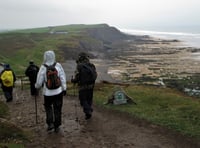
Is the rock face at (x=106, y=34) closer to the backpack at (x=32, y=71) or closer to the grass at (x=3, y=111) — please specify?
the backpack at (x=32, y=71)

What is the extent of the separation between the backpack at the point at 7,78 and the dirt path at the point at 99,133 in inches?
107

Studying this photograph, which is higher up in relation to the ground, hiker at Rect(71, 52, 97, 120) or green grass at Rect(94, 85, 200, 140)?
hiker at Rect(71, 52, 97, 120)

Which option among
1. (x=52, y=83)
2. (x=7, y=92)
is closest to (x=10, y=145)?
(x=52, y=83)

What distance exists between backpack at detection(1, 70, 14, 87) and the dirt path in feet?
8.88

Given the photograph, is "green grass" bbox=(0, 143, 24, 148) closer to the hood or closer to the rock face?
the hood

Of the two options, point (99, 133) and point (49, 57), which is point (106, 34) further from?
point (49, 57)

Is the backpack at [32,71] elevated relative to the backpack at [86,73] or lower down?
lower down

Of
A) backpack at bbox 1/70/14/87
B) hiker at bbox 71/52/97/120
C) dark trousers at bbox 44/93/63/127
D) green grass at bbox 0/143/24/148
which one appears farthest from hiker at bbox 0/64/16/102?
green grass at bbox 0/143/24/148

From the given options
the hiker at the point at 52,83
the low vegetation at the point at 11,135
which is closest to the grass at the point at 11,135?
the low vegetation at the point at 11,135

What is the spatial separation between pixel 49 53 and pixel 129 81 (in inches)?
1457

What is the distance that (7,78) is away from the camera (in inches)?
715

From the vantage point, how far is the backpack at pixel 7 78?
59.1 feet

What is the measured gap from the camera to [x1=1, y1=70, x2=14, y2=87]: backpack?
1802 cm

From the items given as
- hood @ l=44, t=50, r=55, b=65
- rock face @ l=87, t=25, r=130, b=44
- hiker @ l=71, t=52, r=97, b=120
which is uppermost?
hood @ l=44, t=50, r=55, b=65
